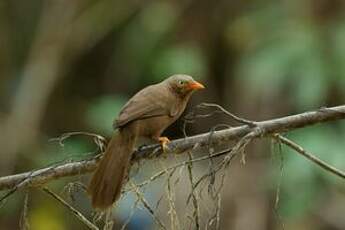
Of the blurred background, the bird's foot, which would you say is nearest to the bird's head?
the bird's foot

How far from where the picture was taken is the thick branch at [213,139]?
2883 millimetres

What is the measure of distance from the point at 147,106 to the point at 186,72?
293 cm

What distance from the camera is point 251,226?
247 inches

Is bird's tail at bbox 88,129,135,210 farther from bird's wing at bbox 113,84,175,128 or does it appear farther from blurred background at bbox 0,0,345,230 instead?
blurred background at bbox 0,0,345,230

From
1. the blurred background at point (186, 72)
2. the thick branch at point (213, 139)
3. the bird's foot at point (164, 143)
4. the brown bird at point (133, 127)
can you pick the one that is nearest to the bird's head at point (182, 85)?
the brown bird at point (133, 127)

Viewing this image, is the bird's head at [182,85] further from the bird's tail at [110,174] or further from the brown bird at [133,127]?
the bird's tail at [110,174]

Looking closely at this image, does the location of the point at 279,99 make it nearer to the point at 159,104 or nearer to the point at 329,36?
the point at 329,36

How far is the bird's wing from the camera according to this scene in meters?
3.34

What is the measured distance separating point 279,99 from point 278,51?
1.95 ft

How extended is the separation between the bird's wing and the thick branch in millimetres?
279

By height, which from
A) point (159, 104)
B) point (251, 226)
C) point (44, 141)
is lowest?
point (251, 226)

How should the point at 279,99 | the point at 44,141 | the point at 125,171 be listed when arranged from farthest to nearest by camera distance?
the point at 44,141, the point at 279,99, the point at 125,171

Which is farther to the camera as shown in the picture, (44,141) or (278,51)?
(44,141)

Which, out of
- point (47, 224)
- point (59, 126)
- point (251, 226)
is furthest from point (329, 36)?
point (59, 126)
